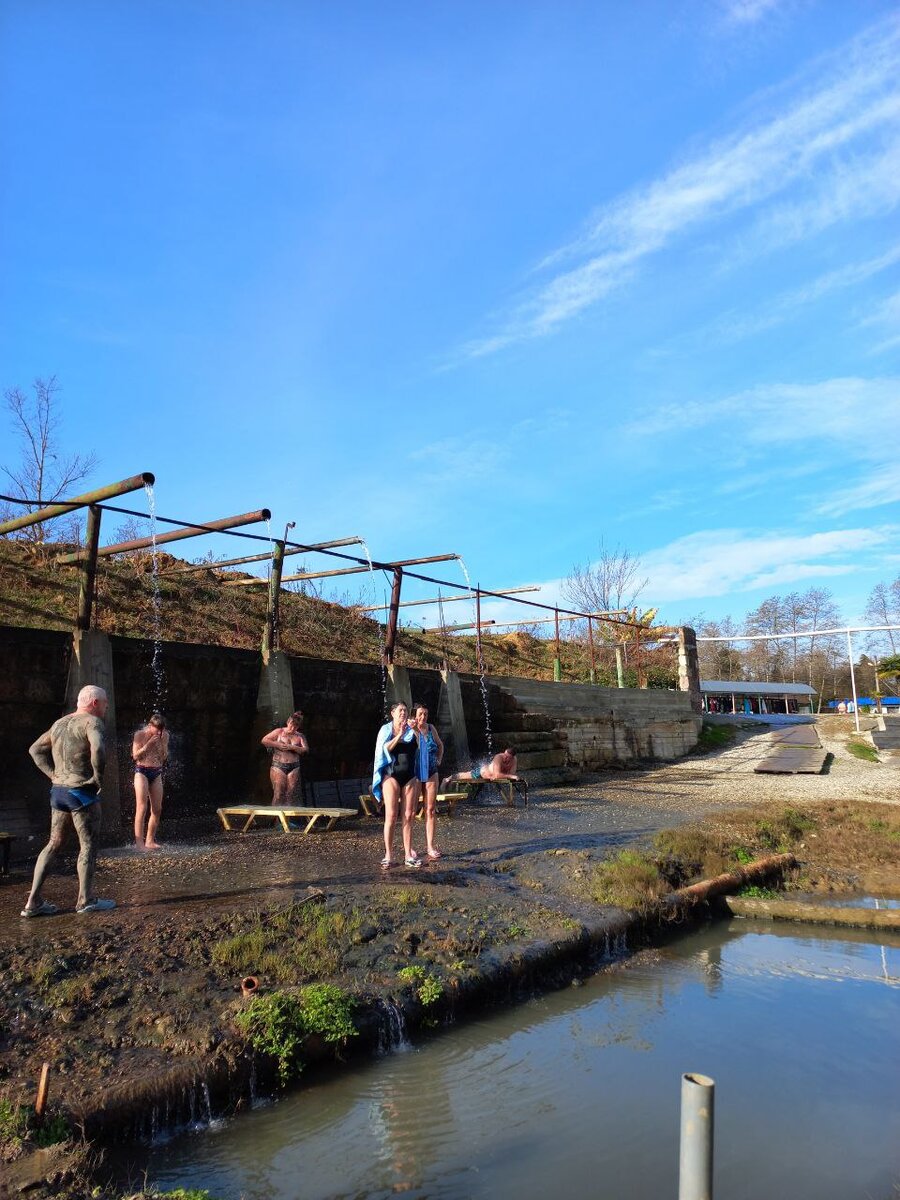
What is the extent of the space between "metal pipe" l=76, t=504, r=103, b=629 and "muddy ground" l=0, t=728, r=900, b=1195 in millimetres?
2810

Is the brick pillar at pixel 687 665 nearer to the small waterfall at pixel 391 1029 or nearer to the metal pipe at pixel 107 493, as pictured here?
the metal pipe at pixel 107 493

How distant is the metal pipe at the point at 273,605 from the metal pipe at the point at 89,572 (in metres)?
2.77

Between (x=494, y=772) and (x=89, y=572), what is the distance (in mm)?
7083

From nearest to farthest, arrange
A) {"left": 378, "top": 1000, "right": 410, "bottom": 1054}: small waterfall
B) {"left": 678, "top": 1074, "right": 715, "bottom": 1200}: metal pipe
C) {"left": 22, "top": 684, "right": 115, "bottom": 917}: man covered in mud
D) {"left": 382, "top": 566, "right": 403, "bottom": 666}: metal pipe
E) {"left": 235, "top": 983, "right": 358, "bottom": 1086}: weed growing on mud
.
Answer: {"left": 678, "top": 1074, "right": 715, "bottom": 1200}: metal pipe → {"left": 235, "top": 983, "right": 358, "bottom": 1086}: weed growing on mud → {"left": 378, "top": 1000, "right": 410, "bottom": 1054}: small waterfall → {"left": 22, "top": 684, "right": 115, "bottom": 917}: man covered in mud → {"left": 382, "top": 566, "right": 403, "bottom": 666}: metal pipe

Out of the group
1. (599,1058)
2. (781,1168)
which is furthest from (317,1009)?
(781,1168)

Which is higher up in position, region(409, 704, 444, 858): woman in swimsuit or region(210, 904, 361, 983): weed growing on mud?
region(409, 704, 444, 858): woman in swimsuit

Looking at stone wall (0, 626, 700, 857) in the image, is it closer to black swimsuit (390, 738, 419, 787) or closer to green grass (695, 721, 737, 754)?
black swimsuit (390, 738, 419, 787)

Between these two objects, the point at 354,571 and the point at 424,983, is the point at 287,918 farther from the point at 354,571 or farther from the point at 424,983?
the point at 354,571

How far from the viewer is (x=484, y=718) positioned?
16.5 metres

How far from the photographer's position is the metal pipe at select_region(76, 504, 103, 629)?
992 centimetres

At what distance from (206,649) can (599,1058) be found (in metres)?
7.86

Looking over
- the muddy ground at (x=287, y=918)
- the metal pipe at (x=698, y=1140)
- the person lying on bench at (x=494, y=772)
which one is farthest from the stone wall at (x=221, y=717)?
the metal pipe at (x=698, y=1140)

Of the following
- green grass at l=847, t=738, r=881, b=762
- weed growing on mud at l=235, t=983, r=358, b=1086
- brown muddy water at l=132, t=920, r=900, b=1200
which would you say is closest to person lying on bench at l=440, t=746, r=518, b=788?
brown muddy water at l=132, t=920, r=900, b=1200

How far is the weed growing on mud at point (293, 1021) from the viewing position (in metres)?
4.71
